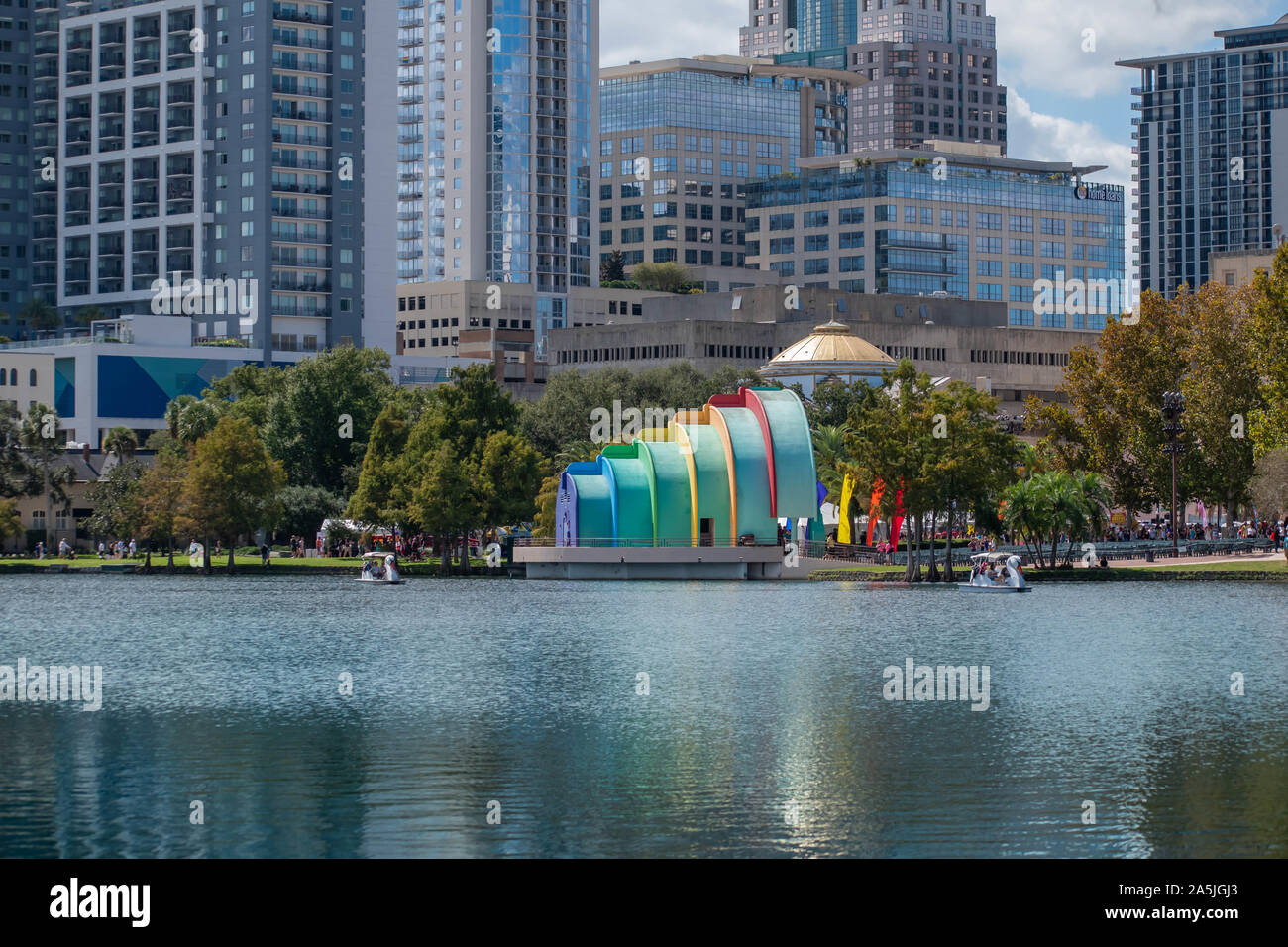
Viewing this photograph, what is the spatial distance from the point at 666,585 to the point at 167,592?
28611 mm

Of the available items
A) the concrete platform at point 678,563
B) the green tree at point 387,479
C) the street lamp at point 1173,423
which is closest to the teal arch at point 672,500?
the concrete platform at point 678,563

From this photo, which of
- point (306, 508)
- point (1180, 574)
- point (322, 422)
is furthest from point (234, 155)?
point (1180, 574)

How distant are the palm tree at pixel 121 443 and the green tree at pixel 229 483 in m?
25.6

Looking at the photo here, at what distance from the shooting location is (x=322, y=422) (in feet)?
476

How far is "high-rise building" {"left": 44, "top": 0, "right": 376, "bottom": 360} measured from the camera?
633ft

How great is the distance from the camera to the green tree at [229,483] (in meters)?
125

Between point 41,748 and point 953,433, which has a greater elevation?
point 953,433

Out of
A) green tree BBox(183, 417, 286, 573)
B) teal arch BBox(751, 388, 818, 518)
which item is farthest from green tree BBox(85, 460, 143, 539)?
teal arch BBox(751, 388, 818, 518)

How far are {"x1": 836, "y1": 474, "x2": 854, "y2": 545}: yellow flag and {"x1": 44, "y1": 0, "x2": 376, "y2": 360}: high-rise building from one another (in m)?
85.7

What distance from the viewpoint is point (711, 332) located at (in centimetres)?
19512

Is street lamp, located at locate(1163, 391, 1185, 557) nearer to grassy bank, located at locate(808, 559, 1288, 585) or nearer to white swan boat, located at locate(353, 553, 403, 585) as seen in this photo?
grassy bank, located at locate(808, 559, 1288, 585)

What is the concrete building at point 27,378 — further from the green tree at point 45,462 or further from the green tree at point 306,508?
the green tree at point 306,508
